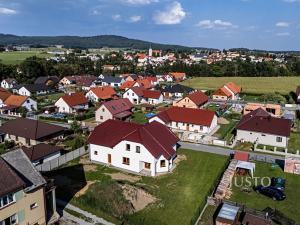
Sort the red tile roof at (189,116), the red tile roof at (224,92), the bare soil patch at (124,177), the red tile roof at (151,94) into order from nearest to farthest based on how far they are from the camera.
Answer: the bare soil patch at (124,177)
the red tile roof at (189,116)
the red tile roof at (151,94)
the red tile roof at (224,92)

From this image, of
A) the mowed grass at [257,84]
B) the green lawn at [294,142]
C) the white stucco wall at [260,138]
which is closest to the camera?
the green lawn at [294,142]

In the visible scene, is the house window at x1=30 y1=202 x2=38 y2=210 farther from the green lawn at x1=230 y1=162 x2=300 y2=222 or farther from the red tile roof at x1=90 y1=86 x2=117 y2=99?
the red tile roof at x1=90 y1=86 x2=117 y2=99

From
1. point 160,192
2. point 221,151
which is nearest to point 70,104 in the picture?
point 221,151

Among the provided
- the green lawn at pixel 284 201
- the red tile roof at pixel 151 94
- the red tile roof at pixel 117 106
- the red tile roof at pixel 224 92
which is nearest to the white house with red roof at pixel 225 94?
the red tile roof at pixel 224 92

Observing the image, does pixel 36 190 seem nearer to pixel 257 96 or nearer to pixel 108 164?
pixel 108 164

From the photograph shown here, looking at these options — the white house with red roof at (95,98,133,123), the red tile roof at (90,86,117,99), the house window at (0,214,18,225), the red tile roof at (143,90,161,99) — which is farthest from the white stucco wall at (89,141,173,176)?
the red tile roof at (90,86,117,99)

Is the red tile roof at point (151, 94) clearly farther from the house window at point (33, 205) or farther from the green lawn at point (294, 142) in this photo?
the house window at point (33, 205)
